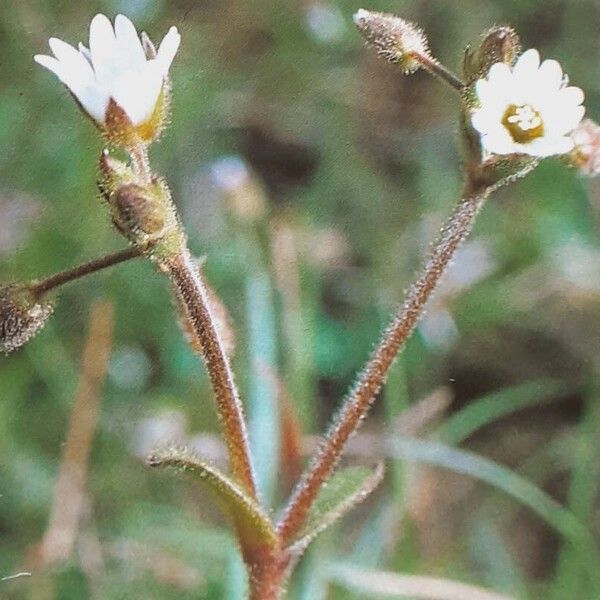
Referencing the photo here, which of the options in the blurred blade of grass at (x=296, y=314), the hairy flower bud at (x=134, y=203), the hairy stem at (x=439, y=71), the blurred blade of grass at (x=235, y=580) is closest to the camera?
the hairy flower bud at (x=134, y=203)

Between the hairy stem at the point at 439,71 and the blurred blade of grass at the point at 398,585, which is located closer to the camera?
the hairy stem at the point at 439,71

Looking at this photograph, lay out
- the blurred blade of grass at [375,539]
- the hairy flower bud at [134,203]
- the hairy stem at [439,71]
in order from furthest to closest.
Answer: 1. the blurred blade of grass at [375,539]
2. the hairy stem at [439,71]
3. the hairy flower bud at [134,203]

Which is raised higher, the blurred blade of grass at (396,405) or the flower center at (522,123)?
the flower center at (522,123)

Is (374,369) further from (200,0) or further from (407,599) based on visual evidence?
(200,0)

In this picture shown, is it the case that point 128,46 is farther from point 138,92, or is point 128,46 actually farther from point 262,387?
point 262,387

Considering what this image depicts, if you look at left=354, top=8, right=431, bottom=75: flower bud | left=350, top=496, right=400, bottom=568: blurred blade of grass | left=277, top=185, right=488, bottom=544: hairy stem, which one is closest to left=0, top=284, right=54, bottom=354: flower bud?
left=277, top=185, right=488, bottom=544: hairy stem

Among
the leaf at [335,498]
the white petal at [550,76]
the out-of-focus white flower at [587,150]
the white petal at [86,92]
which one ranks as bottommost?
the leaf at [335,498]

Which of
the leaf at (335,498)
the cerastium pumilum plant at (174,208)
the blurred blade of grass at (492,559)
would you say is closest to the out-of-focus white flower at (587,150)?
the cerastium pumilum plant at (174,208)

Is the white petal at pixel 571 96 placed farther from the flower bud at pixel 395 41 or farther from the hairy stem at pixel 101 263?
the hairy stem at pixel 101 263
